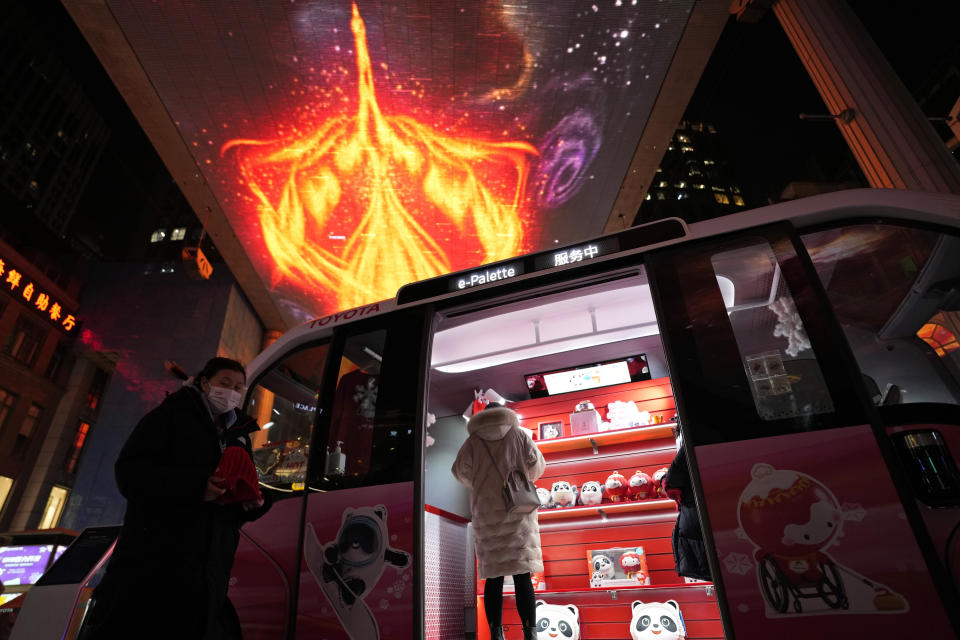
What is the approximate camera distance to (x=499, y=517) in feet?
11.6

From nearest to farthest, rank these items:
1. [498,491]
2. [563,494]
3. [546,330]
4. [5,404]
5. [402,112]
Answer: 1. [498,491]
2. [563,494]
3. [546,330]
4. [402,112]
5. [5,404]

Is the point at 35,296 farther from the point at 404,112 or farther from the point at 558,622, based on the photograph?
the point at 558,622

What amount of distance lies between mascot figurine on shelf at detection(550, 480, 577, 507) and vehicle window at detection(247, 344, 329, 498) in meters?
2.19

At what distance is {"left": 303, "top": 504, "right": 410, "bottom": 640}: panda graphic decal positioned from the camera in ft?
8.74

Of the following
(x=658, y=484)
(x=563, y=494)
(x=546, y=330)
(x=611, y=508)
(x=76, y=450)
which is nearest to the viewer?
(x=611, y=508)

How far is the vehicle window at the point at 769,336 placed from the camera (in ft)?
7.10

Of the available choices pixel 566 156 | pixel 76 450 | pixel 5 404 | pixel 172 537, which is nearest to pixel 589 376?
pixel 172 537

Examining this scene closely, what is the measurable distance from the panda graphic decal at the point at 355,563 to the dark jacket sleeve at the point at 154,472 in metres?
1.22

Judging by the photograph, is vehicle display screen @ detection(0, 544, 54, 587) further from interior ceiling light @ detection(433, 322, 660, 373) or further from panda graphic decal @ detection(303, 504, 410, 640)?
interior ceiling light @ detection(433, 322, 660, 373)

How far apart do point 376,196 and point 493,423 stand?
6.46 metres

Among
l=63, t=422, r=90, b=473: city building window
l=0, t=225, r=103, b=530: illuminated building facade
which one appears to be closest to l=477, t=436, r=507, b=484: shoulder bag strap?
l=0, t=225, r=103, b=530: illuminated building facade

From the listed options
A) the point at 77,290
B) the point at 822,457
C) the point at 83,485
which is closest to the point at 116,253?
the point at 77,290

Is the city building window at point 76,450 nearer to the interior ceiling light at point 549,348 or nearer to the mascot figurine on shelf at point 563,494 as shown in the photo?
the interior ceiling light at point 549,348

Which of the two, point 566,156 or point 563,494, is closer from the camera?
point 563,494
